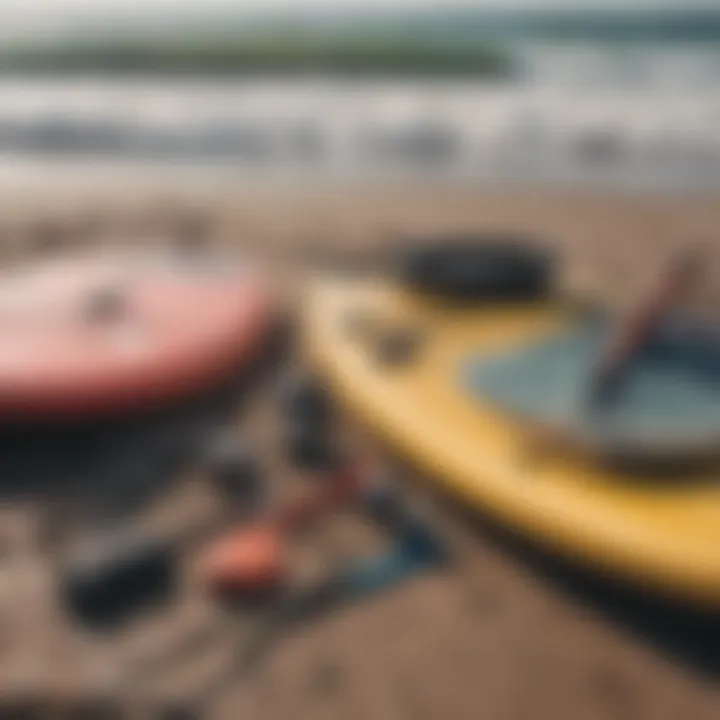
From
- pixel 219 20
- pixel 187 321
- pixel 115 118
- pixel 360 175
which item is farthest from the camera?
pixel 219 20

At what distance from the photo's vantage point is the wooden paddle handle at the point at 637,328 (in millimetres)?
2199

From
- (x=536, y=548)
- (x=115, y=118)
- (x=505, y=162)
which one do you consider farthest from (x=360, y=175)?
(x=536, y=548)

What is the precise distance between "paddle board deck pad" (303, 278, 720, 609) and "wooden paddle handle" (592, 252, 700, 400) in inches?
1.2

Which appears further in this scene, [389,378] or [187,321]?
[187,321]

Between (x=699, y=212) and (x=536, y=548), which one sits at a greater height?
(x=536, y=548)

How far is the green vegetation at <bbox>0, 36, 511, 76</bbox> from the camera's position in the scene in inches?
281

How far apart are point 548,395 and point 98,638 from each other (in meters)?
0.92

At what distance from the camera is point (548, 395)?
217cm

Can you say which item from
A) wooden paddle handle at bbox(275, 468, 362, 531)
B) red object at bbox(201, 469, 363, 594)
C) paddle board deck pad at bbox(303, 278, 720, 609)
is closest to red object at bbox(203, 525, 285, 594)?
red object at bbox(201, 469, 363, 594)

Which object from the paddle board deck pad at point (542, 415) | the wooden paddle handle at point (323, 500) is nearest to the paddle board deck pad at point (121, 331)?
the paddle board deck pad at point (542, 415)

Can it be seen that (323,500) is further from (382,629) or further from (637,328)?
(637,328)

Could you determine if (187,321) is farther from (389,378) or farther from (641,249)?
(641,249)

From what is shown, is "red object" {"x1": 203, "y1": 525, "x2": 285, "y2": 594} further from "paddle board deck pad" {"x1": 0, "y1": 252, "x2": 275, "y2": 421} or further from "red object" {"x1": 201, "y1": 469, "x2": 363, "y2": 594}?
"paddle board deck pad" {"x1": 0, "y1": 252, "x2": 275, "y2": 421}

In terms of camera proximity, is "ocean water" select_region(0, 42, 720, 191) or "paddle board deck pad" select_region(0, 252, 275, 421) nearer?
"paddle board deck pad" select_region(0, 252, 275, 421)
